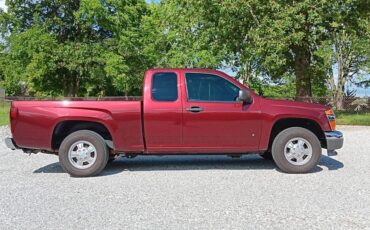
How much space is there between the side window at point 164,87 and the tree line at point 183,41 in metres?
12.3

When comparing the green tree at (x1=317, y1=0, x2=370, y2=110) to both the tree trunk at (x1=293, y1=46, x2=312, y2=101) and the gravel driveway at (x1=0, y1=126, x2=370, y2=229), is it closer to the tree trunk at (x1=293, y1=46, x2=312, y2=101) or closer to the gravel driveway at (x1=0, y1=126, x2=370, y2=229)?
the tree trunk at (x1=293, y1=46, x2=312, y2=101)

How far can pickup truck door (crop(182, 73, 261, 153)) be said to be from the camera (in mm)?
7484

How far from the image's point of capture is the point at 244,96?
23.9ft

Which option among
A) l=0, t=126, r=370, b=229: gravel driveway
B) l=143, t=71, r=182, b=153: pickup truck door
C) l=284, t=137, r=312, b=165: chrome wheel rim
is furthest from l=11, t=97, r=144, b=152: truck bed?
l=284, t=137, r=312, b=165: chrome wheel rim

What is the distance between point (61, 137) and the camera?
7750mm

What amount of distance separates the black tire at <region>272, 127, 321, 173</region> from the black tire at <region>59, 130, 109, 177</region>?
3119 mm

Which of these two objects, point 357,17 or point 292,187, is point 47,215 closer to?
point 292,187

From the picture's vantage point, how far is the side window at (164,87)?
7.56 m

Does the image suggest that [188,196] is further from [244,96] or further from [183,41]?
[183,41]

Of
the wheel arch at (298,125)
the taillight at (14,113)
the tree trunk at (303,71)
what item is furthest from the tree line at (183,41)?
the taillight at (14,113)

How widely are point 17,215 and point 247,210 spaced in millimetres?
2846

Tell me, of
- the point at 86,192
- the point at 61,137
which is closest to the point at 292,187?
the point at 86,192

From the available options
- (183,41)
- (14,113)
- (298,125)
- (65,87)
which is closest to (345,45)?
(183,41)

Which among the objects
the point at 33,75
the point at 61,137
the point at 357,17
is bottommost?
the point at 61,137
